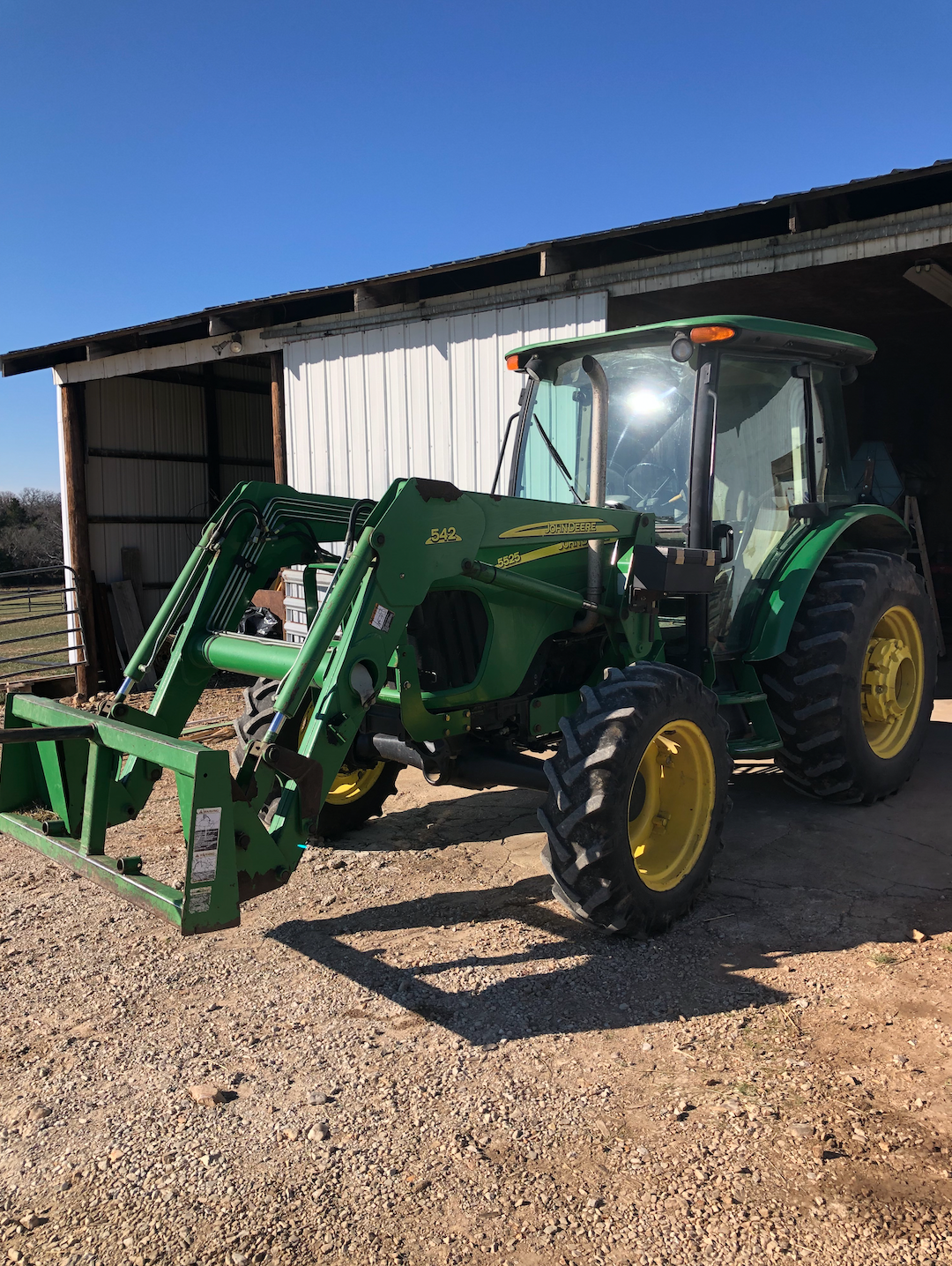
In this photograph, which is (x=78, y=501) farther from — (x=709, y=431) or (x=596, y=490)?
(x=709, y=431)

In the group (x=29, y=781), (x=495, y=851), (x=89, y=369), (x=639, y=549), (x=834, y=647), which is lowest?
(x=495, y=851)

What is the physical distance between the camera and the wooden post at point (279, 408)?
10.1m

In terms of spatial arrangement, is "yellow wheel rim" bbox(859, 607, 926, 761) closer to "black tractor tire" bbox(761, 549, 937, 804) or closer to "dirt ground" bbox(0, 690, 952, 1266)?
"black tractor tire" bbox(761, 549, 937, 804)

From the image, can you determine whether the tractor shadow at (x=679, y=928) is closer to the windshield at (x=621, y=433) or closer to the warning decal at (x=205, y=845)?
the warning decal at (x=205, y=845)

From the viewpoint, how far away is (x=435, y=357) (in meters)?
8.93

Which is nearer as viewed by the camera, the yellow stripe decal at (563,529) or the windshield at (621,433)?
the yellow stripe decal at (563,529)

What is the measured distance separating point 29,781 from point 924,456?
42.3 feet

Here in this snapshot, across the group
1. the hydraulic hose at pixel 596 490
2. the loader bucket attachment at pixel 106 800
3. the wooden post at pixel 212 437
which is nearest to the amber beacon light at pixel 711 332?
the hydraulic hose at pixel 596 490

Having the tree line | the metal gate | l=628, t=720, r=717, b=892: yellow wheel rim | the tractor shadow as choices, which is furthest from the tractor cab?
the tree line

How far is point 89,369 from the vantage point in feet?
38.7

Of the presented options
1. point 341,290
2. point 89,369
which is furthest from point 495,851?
point 89,369

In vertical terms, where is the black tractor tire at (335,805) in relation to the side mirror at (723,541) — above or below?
below

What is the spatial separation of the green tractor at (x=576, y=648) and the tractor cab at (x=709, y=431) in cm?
2

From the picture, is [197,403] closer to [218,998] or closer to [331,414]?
[331,414]
